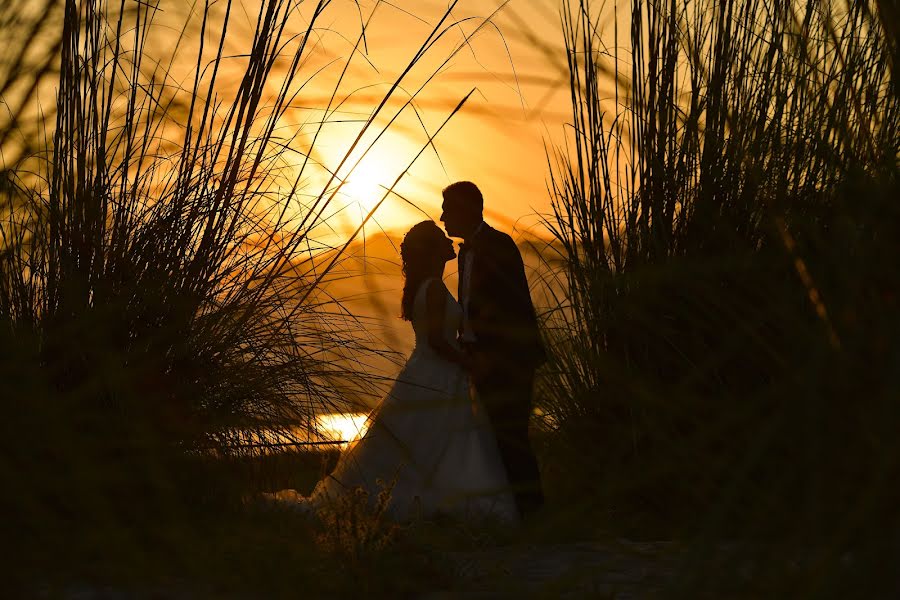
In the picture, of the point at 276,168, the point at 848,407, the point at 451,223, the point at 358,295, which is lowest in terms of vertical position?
the point at 848,407

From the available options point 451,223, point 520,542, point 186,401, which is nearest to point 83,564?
point 186,401

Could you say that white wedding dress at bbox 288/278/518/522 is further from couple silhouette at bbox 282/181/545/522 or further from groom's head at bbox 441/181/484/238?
groom's head at bbox 441/181/484/238

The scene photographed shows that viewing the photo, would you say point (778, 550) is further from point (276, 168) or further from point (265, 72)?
point (276, 168)

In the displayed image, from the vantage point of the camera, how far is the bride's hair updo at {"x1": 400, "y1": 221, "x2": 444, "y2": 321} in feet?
15.9

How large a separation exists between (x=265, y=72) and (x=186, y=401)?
0.81 meters

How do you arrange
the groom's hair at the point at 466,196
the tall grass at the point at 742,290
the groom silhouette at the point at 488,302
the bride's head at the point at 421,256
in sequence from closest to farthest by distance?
the tall grass at the point at 742,290, the groom silhouette at the point at 488,302, the groom's hair at the point at 466,196, the bride's head at the point at 421,256

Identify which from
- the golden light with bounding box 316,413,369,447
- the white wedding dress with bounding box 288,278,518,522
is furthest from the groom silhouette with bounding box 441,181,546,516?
the golden light with bounding box 316,413,369,447

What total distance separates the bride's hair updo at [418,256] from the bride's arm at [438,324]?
15cm

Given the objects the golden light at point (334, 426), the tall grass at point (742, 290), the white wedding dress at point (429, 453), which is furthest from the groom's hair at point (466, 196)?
the golden light at point (334, 426)

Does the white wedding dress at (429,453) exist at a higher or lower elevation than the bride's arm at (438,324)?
lower

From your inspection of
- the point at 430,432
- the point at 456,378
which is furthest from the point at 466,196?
the point at 430,432

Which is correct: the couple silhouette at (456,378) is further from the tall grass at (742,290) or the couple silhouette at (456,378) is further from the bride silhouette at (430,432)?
the tall grass at (742,290)

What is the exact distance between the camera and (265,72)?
235 centimetres

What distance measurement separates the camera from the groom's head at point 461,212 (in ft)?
14.6
